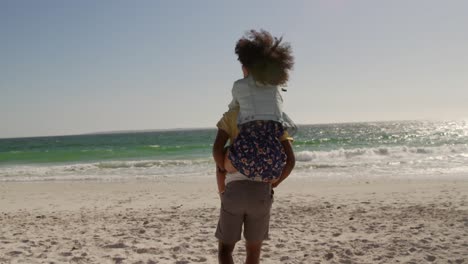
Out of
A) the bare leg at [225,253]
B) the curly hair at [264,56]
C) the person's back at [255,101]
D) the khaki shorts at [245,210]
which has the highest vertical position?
the curly hair at [264,56]

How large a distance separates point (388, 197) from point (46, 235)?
6392mm

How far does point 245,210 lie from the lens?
7.47 ft

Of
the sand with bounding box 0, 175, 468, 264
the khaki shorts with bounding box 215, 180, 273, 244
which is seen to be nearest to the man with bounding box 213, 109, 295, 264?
the khaki shorts with bounding box 215, 180, 273, 244

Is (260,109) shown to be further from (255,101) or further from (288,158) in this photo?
(288,158)

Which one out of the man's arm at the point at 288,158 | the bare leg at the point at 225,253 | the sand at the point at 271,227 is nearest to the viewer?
the man's arm at the point at 288,158

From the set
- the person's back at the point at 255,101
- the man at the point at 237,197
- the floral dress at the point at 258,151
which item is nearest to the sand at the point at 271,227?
the man at the point at 237,197

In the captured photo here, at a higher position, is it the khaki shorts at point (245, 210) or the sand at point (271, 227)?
the khaki shorts at point (245, 210)

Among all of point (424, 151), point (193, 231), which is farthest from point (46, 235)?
point (424, 151)

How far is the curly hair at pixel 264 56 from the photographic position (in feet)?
7.16

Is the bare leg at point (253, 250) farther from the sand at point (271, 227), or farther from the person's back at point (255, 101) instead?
the sand at point (271, 227)

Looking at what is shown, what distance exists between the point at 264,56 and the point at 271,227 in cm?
408

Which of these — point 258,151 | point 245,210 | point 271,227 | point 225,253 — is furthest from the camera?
point 271,227

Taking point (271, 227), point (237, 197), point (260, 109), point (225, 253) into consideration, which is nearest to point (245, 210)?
point (237, 197)

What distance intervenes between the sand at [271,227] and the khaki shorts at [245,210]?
222cm
